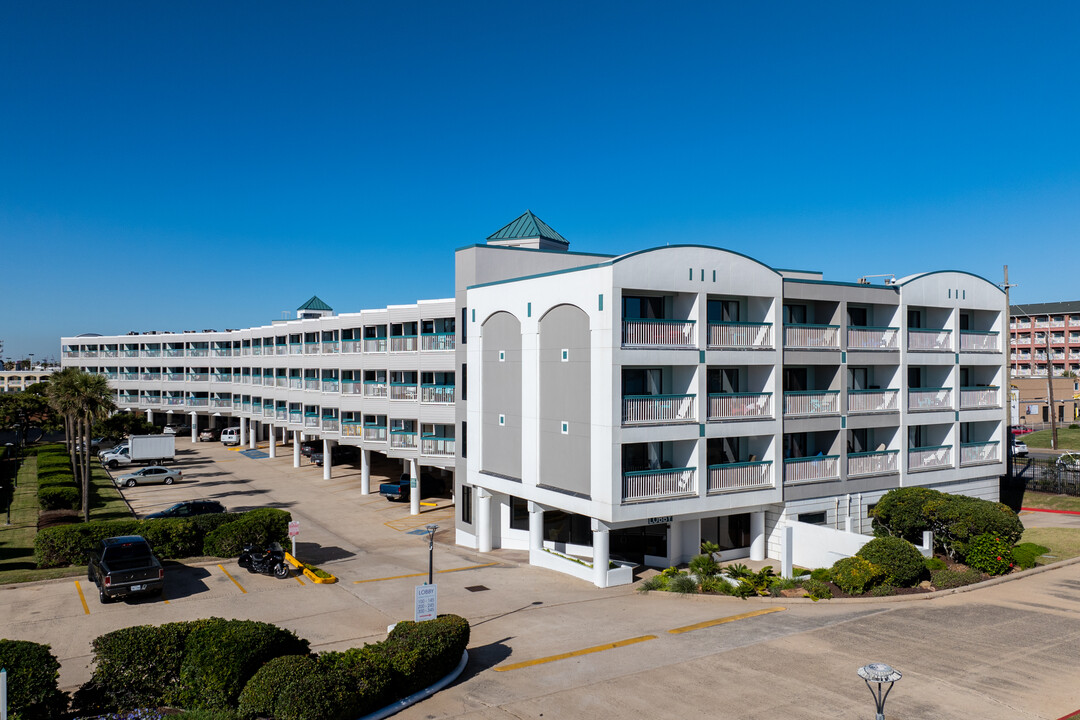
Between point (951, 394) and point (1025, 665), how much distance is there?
19520 mm

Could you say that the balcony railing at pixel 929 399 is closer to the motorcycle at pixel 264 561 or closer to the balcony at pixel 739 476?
the balcony at pixel 739 476

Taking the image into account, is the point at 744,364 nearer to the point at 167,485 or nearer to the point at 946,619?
the point at 946,619

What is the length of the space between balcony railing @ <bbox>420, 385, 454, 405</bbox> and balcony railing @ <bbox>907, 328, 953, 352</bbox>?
21.3 metres

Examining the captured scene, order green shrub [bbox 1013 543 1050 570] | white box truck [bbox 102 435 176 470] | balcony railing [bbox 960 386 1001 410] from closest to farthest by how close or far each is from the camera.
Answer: green shrub [bbox 1013 543 1050 570] → balcony railing [bbox 960 386 1001 410] → white box truck [bbox 102 435 176 470]

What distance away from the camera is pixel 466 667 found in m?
17.1

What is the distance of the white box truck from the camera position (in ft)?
188

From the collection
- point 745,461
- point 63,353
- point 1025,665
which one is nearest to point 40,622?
point 745,461

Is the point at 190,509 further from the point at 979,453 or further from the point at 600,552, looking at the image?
the point at 979,453

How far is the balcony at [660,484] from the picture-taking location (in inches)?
984

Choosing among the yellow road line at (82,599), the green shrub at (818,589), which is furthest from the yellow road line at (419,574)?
the green shrub at (818,589)

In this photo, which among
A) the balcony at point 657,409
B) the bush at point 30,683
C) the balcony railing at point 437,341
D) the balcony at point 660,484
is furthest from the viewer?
the balcony railing at point 437,341

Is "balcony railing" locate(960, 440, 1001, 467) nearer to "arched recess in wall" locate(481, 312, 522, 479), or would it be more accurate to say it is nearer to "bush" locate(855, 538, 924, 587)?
"bush" locate(855, 538, 924, 587)

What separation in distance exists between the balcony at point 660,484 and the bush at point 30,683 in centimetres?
1643

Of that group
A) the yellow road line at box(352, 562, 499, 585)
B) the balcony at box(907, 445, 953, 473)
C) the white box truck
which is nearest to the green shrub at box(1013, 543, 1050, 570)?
the balcony at box(907, 445, 953, 473)
